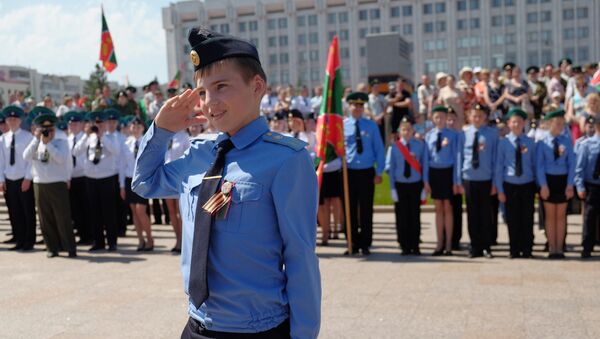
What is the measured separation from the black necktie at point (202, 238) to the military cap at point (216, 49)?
0.37 meters

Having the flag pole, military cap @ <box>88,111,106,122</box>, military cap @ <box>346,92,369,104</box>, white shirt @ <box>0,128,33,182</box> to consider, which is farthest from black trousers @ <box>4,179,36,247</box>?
military cap @ <box>346,92,369,104</box>

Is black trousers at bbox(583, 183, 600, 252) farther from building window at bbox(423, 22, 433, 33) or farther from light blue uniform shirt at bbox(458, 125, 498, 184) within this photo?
building window at bbox(423, 22, 433, 33)

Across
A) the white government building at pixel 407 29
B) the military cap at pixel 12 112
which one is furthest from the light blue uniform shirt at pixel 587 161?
the white government building at pixel 407 29

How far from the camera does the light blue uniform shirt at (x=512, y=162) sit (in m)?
9.95

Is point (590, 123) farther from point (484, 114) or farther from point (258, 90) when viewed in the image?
point (258, 90)

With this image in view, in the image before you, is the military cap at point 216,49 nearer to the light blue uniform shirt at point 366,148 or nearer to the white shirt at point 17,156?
the light blue uniform shirt at point 366,148

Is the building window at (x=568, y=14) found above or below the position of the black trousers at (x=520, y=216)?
above

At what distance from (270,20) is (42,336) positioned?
392 feet

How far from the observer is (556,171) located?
32.5ft

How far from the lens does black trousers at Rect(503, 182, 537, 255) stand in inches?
385

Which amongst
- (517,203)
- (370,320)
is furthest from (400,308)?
(517,203)

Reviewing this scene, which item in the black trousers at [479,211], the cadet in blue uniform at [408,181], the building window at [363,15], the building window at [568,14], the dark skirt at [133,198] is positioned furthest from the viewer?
the building window at [363,15]

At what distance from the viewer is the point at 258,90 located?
2656mm

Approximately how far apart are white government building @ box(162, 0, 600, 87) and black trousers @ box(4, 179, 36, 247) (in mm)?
102580
